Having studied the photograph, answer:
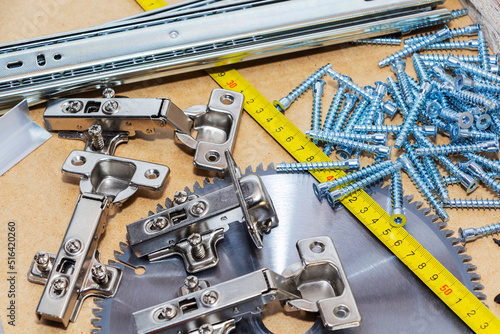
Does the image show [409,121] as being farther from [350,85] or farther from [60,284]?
[60,284]

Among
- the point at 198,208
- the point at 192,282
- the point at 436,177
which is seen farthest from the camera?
the point at 436,177

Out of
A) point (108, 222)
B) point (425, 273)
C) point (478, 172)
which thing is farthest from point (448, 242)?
point (108, 222)

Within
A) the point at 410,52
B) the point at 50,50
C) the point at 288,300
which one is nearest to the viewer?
the point at 288,300

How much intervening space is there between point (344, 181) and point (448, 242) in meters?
0.40

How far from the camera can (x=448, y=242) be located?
6.01 feet

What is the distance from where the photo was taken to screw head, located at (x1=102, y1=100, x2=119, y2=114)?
1.98 meters

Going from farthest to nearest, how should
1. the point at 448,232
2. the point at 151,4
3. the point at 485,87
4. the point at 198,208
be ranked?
the point at 151,4 → the point at 485,87 → the point at 448,232 → the point at 198,208

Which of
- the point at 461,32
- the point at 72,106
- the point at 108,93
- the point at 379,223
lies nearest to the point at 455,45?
the point at 461,32

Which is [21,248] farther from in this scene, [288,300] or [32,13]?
[32,13]

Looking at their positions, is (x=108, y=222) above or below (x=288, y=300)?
above

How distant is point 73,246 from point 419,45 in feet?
5.23

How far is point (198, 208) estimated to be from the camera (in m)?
1.74

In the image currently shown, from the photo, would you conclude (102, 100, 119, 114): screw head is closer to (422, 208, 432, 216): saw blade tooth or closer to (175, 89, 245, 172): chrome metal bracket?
(175, 89, 245, 172): chrome metal bracket

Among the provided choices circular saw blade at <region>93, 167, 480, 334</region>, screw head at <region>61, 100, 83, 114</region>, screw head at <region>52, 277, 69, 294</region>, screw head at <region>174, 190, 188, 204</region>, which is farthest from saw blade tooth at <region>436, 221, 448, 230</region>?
screw head at <region>61, 100, 83, 114</region>
